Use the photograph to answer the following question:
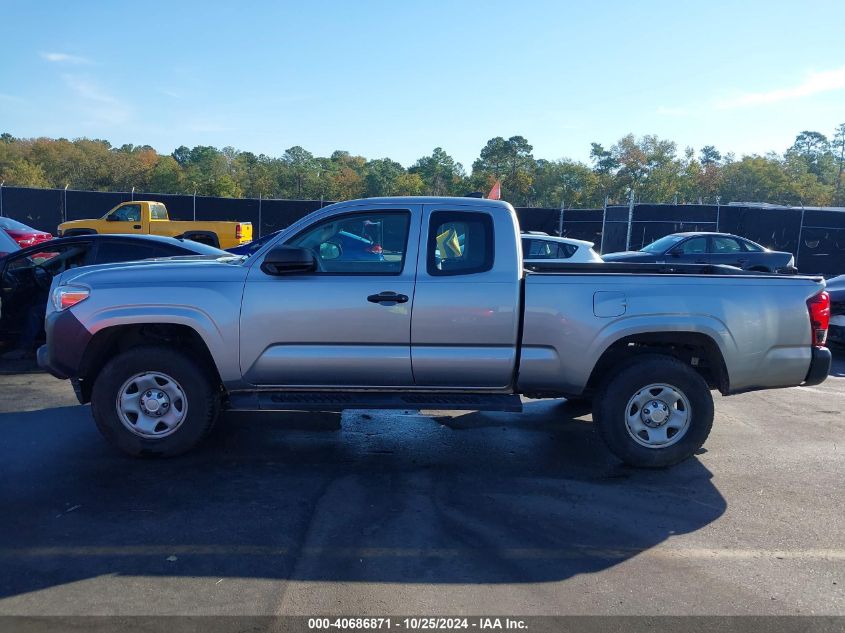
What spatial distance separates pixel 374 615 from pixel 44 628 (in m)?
1.53

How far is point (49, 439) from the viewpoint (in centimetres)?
609

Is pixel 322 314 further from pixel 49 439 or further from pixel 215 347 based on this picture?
pixel 49 439

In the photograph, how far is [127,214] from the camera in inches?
886

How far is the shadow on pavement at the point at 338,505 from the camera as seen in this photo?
13.1 feet

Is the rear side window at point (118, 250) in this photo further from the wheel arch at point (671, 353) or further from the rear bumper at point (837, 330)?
the rear bumper at point (837, 330)

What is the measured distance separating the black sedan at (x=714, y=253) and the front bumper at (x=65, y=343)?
1297cm

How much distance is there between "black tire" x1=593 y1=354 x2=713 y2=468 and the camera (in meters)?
5.48

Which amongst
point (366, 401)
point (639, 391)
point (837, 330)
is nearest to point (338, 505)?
point (366, 401)

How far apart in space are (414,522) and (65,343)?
3.03 m

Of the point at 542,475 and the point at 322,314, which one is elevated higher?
the point at 322,314

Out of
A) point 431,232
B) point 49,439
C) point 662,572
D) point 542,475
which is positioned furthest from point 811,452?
point 49,439

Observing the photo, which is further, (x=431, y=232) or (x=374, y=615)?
(x=431, y=232)

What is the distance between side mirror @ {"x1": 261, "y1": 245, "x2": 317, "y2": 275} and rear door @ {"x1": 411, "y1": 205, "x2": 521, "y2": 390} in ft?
2.74

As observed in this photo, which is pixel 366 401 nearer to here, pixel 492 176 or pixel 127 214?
pixel 127 214
